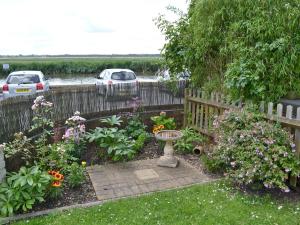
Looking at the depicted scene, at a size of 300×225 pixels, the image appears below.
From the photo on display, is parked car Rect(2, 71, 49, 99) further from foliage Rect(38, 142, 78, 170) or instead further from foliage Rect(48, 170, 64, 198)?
foliage Rect(48, 170, 64, 198)

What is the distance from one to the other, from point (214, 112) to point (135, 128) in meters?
1.92

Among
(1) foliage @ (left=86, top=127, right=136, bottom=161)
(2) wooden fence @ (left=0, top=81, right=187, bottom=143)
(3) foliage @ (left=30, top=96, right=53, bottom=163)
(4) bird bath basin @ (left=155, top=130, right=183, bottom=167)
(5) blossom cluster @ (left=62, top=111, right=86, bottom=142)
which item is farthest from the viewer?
(1) foliage @ (left=86, top=127, right=136, bottom=161)

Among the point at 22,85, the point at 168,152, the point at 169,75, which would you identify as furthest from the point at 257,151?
the point at 22,85

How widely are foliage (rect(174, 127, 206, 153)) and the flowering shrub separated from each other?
1444 millimetres

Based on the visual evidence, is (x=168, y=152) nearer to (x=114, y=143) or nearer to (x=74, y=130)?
(x=114, y=143)

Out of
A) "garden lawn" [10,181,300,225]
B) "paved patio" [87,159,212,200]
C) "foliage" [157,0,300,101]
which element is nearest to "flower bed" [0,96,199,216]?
"paved patio" [87,159,212,200]

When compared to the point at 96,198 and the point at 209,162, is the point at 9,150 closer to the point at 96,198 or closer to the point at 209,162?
the point at 96,198

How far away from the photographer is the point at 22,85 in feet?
35.2

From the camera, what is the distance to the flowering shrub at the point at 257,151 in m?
3.69

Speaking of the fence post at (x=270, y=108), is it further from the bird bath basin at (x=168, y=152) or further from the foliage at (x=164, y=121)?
the foliage at (x=164, y=121)

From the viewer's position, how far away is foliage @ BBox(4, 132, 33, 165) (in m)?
4.23

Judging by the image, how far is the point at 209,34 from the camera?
5441 mm

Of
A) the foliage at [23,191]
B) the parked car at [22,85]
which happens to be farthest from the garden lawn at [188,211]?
the parked car at [22,85]

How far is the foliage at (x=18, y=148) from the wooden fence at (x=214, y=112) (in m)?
3.25
